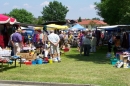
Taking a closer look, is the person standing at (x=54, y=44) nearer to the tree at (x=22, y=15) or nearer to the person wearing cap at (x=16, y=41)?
the person wearing cap at (x=16, y=41)

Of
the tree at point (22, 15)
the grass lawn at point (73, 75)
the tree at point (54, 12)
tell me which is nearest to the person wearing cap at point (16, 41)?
the grass lawn at point (73, 75)

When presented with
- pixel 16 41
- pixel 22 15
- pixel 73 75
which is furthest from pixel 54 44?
pixel 22 15

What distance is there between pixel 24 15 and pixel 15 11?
12.1 ft

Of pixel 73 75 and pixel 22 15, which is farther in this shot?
pixel 22 15

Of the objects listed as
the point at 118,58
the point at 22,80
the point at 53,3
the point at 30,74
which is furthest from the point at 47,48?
the point at 53,3

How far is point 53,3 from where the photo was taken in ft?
378

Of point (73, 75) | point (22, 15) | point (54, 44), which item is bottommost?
point (73, 75)

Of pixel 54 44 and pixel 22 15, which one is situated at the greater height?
pixel 22 15

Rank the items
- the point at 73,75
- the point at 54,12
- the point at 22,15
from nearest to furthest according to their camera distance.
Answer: the point at 73,75 → the point at 22,15 → the point at 54,12

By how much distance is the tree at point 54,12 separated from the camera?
112 m

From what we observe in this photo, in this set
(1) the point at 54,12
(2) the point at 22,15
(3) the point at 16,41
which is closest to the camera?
(3) the point at 16,41

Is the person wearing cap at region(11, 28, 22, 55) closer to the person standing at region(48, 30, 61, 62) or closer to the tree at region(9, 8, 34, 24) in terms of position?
the person standing at region(48, 30, 61, 62)

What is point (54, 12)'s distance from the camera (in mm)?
113750

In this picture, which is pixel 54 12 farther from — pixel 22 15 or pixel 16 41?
pixel 16 41
